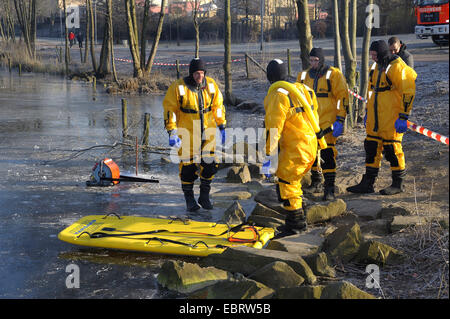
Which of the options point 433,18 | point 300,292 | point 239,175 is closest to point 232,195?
point 239,175

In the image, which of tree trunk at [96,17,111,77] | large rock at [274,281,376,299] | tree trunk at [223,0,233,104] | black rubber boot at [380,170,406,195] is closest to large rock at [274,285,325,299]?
large rock at [274,281,376,299]

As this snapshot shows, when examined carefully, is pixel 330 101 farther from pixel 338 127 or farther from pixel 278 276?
pixel 278 276

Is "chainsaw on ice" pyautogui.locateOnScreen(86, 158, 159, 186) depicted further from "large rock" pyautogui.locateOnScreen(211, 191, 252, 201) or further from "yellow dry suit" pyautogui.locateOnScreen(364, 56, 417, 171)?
"yellow dry suit" pyautogui.locateOnScreen(364, 56, 417, 171)

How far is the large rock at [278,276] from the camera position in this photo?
16.1 ft

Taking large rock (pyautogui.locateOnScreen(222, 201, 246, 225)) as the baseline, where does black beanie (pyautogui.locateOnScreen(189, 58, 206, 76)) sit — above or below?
above

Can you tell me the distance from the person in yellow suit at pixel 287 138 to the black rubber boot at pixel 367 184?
7.11 ft

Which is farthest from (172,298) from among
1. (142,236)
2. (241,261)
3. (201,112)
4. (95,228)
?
(201,112)

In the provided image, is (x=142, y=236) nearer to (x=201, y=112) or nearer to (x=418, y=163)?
(x=201, y=112)

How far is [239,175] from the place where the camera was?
9516 mm

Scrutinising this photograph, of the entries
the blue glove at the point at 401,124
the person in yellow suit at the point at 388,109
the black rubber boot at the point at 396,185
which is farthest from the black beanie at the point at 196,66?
the black rubber boot at the point at 396,185

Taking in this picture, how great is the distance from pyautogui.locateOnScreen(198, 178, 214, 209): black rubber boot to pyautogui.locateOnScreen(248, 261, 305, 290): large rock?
2.95m

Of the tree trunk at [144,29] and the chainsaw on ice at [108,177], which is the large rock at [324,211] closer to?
the chainsaw on ice at [108,177]

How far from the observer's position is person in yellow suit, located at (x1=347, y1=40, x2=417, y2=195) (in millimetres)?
7672

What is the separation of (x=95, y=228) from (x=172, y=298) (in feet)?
5.79
